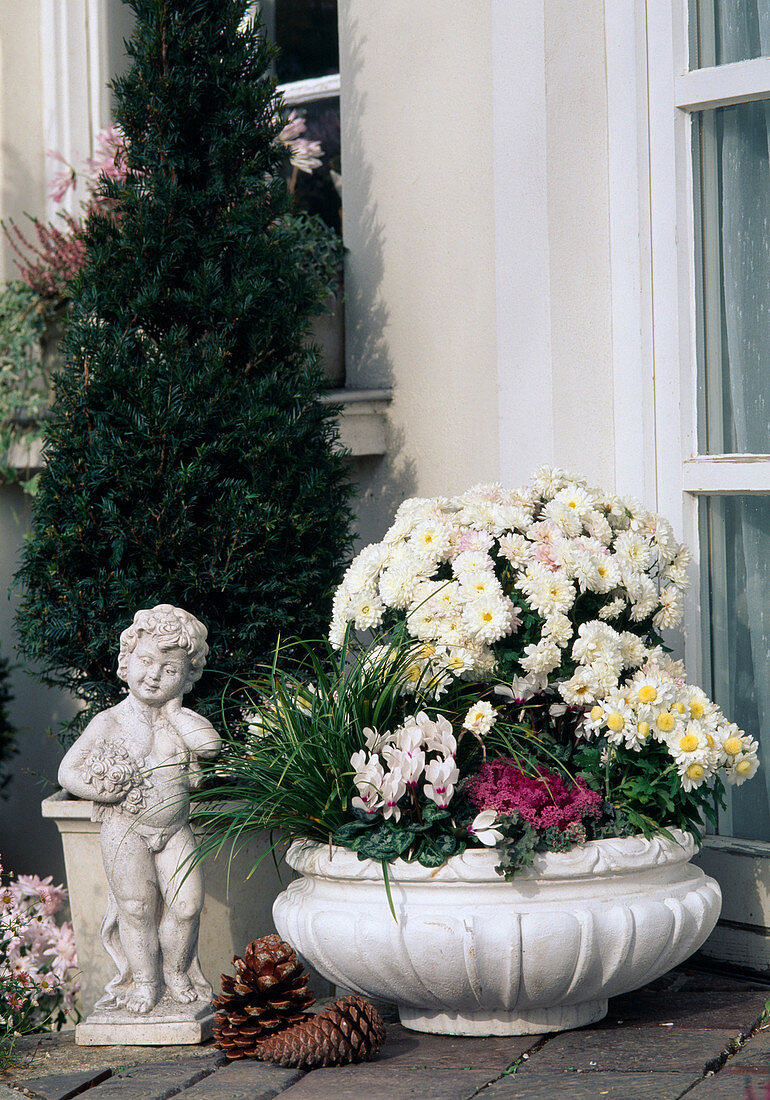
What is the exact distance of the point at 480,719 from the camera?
2.56 metres

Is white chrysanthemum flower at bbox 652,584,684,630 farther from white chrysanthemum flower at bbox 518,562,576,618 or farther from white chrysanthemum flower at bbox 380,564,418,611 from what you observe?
white chrysanthemum flower at bbox 380,564,418,611

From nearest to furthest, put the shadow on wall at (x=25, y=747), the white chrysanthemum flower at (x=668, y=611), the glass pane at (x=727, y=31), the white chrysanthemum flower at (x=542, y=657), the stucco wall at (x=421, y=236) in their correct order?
the white chrysanthemum flower at (x=542, y=657), the white chrysanthemum flower at (x=668, y=611), the glass pane at (x=727, y=31), the stucco wall at (x=421, y=236), the shadow on wall at (x=25, y=747)

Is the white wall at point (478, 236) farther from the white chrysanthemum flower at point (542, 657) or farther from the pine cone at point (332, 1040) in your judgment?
the pine cone at point (332, 1040)

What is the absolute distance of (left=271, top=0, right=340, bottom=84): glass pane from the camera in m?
4.51

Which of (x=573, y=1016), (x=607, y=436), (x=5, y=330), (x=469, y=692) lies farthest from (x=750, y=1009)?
(x=5, y=330)

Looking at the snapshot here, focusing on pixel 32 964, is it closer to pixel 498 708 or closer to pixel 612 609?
pixel 498 708

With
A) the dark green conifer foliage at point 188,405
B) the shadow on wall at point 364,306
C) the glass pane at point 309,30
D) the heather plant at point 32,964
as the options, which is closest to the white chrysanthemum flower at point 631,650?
the dark green conifer foliage at point 188,405

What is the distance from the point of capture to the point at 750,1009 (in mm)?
2723

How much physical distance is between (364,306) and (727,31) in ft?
4.36

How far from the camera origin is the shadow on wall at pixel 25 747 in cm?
431

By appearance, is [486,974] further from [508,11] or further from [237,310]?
[508,11]

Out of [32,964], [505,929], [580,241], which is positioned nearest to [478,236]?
[580,241]

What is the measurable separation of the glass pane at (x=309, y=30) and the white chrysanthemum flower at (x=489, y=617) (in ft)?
8.88

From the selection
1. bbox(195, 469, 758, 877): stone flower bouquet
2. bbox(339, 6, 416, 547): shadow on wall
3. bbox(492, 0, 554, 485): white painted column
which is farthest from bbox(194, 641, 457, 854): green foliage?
bbox(339, 6, 416, 547): shadow on wall
